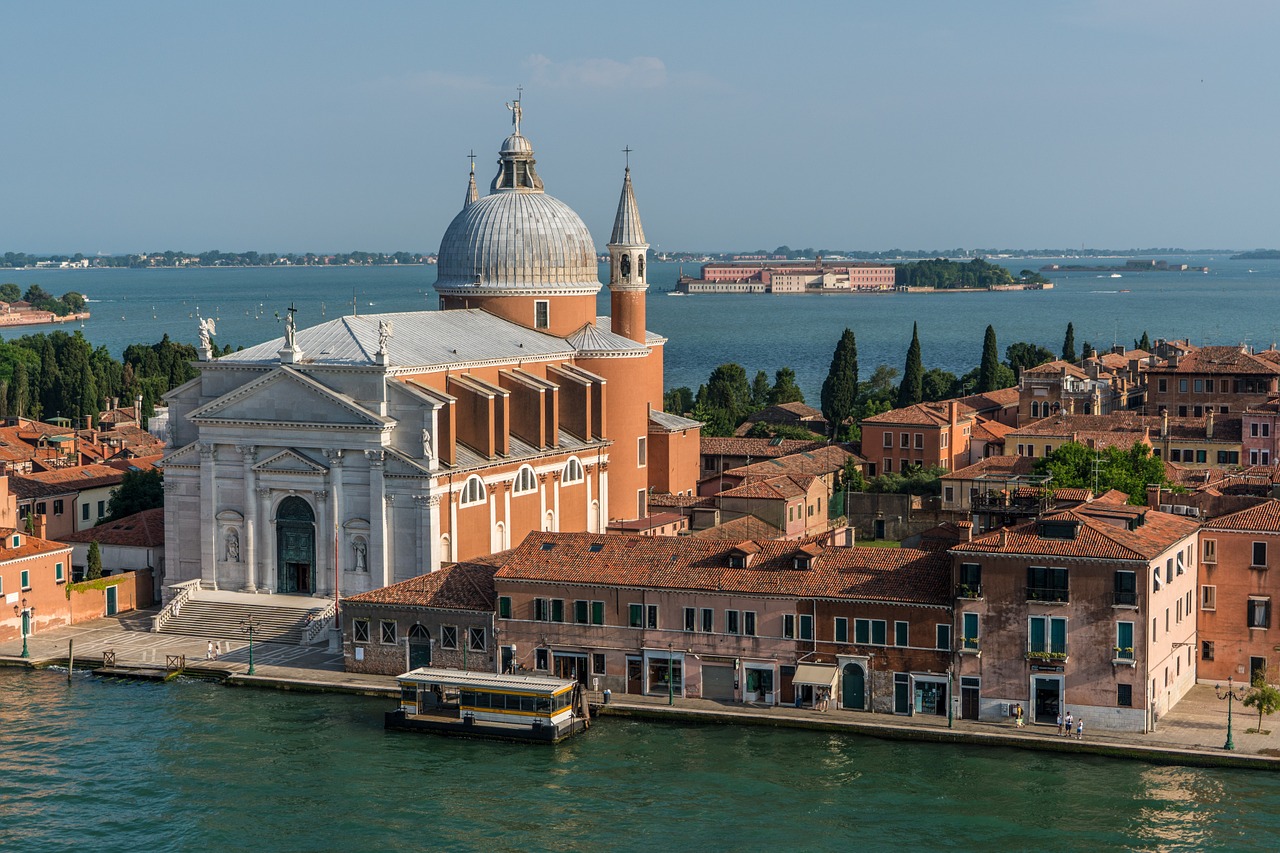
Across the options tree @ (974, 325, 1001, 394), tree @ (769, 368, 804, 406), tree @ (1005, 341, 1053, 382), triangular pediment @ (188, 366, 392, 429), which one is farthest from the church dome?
tree @ (1005, 341, 1053, 382)

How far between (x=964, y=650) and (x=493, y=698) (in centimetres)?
819

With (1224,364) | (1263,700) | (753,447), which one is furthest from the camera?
(1224,364)

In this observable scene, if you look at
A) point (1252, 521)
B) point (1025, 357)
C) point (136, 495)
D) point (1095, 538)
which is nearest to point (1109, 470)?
point (1252, 521)

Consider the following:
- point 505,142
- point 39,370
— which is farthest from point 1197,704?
point 39,370

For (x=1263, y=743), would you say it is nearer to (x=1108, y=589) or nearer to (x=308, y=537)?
(x=1108, y=589)

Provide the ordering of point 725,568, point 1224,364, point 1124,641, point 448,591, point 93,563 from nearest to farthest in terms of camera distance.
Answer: point 1124,641 → point 725,568 → point 448,591 → point 93,563 → point 1224,364

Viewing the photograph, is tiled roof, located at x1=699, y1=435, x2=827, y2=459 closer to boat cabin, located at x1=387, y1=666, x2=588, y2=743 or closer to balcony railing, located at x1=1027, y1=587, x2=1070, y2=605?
boat cabin, located at x1=387, y1=666, x2=588, y2=743

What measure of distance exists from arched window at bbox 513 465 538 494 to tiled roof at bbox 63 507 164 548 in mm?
8703

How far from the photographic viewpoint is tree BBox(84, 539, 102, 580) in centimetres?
4212

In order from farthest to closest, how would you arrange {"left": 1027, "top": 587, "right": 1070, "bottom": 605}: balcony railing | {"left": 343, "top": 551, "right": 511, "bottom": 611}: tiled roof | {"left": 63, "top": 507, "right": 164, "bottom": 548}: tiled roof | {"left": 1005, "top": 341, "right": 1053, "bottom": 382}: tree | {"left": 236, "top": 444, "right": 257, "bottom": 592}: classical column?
{"left": 1005, "top": 341, "right": 1053, "bottom": 382}: tree, {"left": 63, "top": 507, "right": 164, "bottom": 548}: tiled roof, {"left": 236, "top": 444, "right": 257, "bottom": 592}: classical column, {"left": 343, "top": 551, "right": 511, "bottom": 611}: tiled roof, {"left": 1027, "top": 587, "right": 1070, "bottom": 605}: balcony railing

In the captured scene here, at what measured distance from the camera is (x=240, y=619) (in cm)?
3988

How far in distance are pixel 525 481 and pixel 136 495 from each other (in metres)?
11.6

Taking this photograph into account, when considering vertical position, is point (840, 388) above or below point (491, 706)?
above

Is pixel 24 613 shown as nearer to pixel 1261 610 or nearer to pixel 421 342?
pixel 421 342
